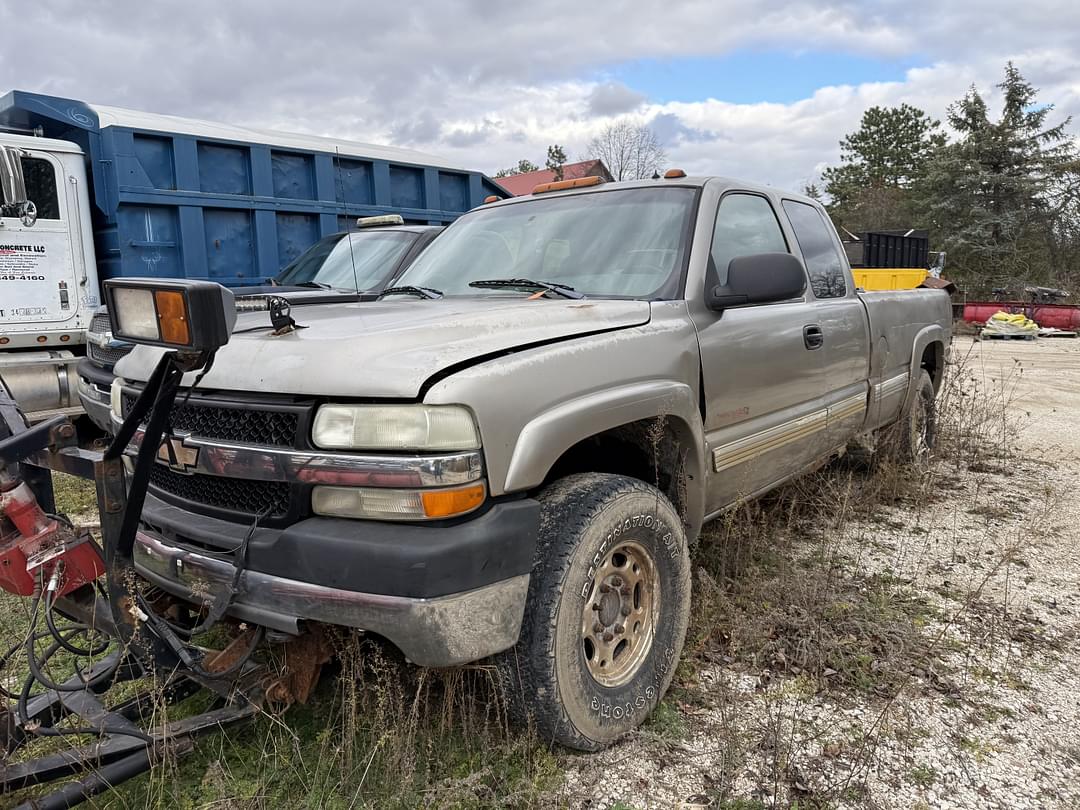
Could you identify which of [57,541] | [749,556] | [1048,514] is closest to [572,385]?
[57,541]

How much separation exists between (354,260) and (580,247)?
3.72m

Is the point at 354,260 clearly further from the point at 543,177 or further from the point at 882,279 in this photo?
the point at 543,177

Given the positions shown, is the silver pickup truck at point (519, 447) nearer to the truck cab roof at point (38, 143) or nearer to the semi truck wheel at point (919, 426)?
the semi truck wheel at point (919, 426)

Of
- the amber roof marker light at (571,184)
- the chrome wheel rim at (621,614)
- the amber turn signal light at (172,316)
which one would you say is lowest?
the chrome wheel rim at (621,614)

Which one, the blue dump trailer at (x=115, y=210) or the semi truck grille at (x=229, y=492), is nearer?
the semi truck grille at (x=229, y=492)

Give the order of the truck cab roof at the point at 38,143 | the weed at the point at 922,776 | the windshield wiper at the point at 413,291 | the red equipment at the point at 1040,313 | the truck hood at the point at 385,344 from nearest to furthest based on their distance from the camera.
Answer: the truck hood at the point at 385,344 < the weed at the point at 922,776 < the windshield wiper at the point at 413,291 < the truck cab roof at the point at 38,143 < the red equipment at the point at 1040,313

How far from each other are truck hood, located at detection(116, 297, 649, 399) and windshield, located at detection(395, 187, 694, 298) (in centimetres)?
30

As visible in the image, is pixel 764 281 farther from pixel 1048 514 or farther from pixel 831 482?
pixel 1048 514

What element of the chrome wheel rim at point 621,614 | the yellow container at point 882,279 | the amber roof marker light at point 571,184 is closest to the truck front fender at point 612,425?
the chrome wheel rim at point 621,614

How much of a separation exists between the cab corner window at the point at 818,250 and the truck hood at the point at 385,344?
1.74m

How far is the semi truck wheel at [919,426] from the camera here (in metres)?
5.49

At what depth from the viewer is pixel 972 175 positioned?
92.9 feet

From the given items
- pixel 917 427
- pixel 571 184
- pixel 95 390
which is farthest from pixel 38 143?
pixel 917 427

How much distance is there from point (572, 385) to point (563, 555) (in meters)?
→ 0.51
